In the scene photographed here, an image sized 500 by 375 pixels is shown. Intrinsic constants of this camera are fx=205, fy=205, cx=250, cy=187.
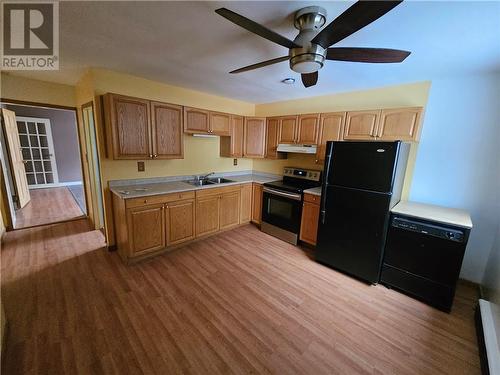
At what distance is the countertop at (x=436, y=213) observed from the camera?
199cm

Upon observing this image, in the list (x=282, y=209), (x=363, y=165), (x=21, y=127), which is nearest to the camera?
(x=363, y=165)

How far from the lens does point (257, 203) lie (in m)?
3.94

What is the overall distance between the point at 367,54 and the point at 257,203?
289 cm

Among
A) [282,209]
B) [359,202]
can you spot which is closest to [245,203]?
[282,209]

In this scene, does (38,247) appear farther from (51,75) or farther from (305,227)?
(305,227)

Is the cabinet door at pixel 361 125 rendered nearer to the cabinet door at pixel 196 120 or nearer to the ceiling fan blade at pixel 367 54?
the ceiling fan blade at pixel 367 54

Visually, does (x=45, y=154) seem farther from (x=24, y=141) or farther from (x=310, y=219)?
(x=310, y=219)

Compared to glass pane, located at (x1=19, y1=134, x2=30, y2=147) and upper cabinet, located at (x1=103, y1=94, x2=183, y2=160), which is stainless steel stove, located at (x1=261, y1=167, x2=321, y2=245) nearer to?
upper cabinet, located at (x1=103, y1=94, x2=183, y2=160)

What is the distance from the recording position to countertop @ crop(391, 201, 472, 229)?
1988 mm

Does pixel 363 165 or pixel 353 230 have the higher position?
pixel 363 165

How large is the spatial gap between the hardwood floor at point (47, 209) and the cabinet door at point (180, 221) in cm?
257

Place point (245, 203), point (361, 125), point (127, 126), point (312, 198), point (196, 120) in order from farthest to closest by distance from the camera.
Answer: point (245, 203)
point (196, 120)
point (312, 198)
point (361, 125)
point (127, 126)

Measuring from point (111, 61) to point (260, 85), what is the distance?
6.08 feet

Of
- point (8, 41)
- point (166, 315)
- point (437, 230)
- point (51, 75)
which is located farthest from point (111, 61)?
point (437, 230)
